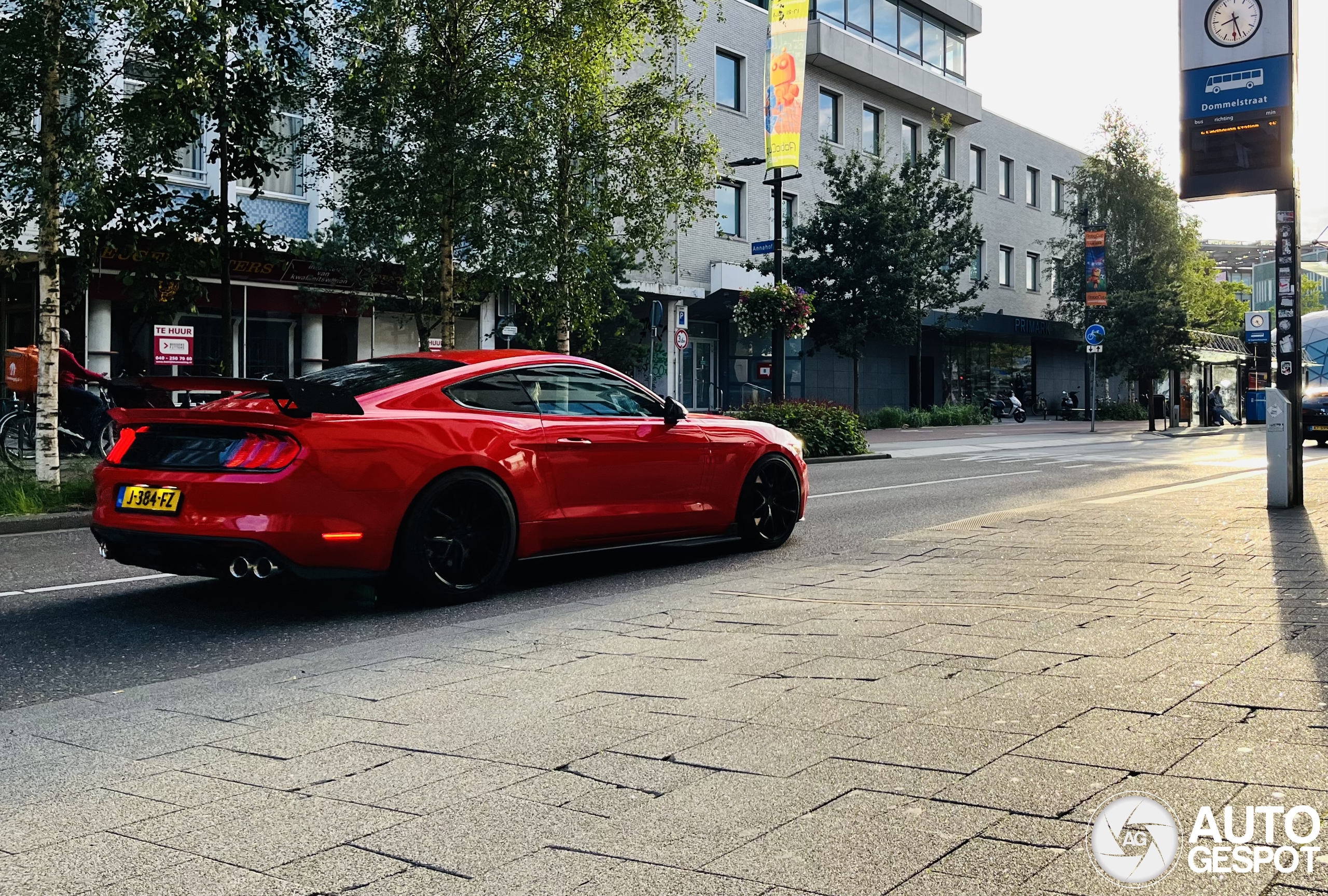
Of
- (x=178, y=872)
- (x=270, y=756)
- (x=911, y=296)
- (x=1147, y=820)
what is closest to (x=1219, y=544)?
(x=1147, y=820)

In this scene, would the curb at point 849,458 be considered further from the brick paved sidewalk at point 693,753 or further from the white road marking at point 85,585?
the brick paved sidewalk at point 693,753

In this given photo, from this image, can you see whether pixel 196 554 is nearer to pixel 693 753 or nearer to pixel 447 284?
pixel 693 753

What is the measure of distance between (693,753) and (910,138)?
4274 cm

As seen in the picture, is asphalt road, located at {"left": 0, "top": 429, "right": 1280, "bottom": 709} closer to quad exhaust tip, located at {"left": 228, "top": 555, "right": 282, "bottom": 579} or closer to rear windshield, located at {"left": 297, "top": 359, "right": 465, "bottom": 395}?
quad exhaust tip, located at {"left": 228, "top": 555, "right": 282, "bottom": 579}

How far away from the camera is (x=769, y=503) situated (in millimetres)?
8836

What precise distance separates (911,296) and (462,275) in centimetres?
1872

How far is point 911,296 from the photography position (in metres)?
34.0

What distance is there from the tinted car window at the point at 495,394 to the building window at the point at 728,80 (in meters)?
29.3

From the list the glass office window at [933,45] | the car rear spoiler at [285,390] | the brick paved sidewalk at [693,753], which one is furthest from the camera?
the glass office window at [933,45]

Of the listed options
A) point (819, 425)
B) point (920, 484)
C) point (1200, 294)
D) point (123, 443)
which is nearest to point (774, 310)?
point (819, 425)

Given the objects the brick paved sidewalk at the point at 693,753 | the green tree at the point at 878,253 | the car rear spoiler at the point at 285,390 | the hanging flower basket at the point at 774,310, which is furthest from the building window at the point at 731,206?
the brick paved sidewalk at the point at 693,753

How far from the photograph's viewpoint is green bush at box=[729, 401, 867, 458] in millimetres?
21953

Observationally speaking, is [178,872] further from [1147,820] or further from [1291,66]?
[1291,66]

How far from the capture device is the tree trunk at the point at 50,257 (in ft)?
37.6
